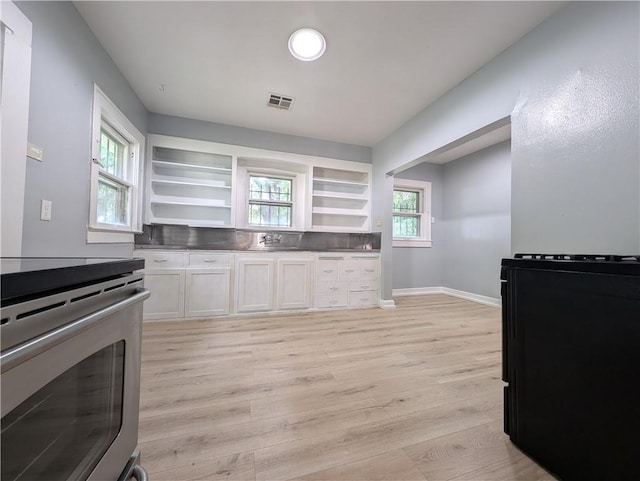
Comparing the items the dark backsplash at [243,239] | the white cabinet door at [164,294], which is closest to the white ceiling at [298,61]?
the dark backsplash at [243,239]

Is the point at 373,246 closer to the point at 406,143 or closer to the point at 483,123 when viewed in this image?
the point at 406,143

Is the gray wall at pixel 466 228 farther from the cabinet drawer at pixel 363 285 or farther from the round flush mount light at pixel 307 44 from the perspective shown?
the round flush mount light at pixel 307 44

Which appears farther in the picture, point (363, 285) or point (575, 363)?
point (363, 285)

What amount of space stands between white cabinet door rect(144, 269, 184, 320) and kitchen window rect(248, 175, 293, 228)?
1.26 meters

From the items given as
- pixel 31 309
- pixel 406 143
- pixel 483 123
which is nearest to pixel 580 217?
pixel 483 123

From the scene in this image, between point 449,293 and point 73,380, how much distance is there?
17.4 ft

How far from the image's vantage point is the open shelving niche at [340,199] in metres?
4.00

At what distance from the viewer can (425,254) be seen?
4906 mm

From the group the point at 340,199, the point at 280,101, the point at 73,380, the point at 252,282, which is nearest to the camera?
the point at 73,380

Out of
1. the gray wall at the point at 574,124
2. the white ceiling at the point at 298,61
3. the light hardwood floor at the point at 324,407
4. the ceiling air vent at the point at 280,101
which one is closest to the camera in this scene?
the light hardwood floor at the point at 324,407

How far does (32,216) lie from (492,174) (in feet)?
17.4

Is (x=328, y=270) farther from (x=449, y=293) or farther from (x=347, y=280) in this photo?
(x=449, y=293)

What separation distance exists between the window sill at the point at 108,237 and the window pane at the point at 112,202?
0.49ft

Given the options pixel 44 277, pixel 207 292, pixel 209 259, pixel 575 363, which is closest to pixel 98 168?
pixel 209 259
